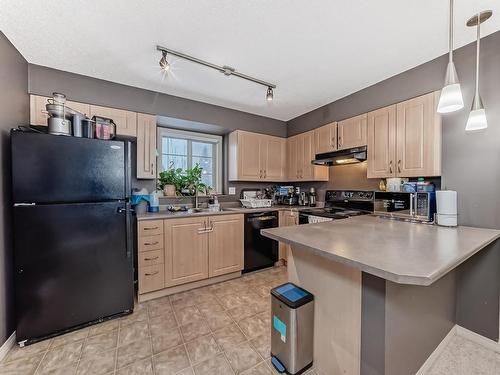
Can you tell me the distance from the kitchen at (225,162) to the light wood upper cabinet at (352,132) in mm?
13

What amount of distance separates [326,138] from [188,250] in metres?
2.48

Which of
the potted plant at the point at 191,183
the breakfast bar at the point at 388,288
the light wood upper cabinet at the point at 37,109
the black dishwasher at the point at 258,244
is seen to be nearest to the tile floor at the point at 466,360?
the breakfast bar at the point at 388,288

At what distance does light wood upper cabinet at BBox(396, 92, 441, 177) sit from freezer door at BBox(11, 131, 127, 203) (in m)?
2.85

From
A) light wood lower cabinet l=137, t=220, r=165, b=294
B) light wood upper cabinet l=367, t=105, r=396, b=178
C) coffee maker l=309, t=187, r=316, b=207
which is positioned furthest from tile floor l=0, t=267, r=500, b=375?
coffee maker l=309, t=187, r=316, b=207

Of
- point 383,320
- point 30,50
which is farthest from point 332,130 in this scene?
point 30,50

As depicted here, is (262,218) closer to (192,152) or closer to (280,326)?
(192,152)

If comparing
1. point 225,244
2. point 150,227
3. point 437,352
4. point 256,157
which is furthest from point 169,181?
point 437,352

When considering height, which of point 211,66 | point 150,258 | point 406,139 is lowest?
point 150,258

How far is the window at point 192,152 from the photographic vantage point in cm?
328

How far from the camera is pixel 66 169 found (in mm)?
1806

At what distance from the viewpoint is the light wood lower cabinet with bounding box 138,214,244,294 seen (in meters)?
2.38

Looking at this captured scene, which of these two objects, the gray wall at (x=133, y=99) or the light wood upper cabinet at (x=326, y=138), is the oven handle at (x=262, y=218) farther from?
the gray wall at (x=133, y=99)

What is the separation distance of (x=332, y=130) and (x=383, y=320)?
8.34ft

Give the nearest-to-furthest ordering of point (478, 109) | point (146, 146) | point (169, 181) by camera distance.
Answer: point (478, 109) → point (146, 146) → point (169, 181)
